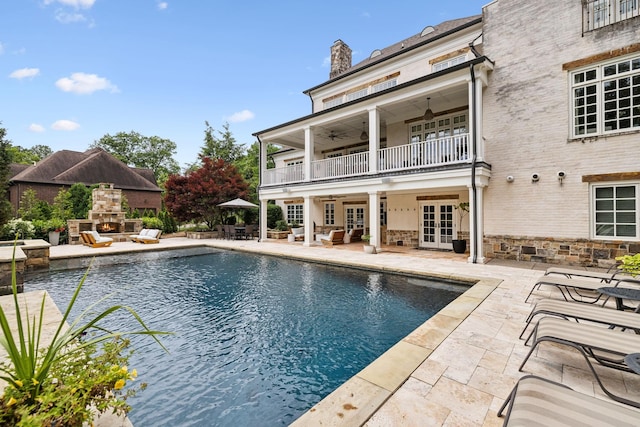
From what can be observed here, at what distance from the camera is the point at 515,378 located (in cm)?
270

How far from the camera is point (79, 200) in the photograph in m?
20.2

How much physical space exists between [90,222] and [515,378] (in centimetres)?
1962

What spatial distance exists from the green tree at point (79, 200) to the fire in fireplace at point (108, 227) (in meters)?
4.96

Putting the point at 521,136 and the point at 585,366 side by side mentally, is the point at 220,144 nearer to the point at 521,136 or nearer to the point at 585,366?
the point at 521,136

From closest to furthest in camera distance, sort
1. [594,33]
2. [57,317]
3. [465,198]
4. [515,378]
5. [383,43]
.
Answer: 1. [515,378]
2. [57,317]
3. [594,33]
4. [465,198]
5. [383,43]

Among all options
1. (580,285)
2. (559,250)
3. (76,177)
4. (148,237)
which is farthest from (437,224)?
(76,177)

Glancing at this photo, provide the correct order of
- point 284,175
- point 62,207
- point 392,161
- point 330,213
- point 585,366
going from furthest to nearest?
point 62,207
point 330,213
point 284,175
point 392,161
point 585,366

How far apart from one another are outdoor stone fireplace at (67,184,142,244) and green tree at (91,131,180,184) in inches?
959

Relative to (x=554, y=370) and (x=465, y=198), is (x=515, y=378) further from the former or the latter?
(x=465, y=198)

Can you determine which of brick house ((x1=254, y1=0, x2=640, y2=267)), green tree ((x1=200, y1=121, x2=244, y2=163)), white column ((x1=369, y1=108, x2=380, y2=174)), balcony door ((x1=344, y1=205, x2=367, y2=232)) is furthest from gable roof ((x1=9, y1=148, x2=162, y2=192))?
white column ((x1=369, y1=108, x2=380, y2=174))

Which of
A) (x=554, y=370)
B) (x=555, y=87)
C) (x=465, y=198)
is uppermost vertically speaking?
(x=555, y=87)

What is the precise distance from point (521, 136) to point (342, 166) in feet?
22.1

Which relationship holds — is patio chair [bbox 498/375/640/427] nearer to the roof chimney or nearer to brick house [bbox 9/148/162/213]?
the roof chimney

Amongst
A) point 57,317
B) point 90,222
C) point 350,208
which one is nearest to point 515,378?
point 57,317
